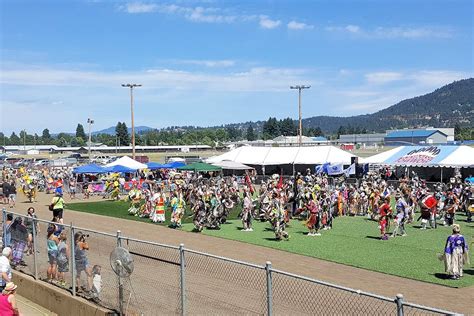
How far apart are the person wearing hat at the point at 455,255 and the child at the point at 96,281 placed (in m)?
8.24

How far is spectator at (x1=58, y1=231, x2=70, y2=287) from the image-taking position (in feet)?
38.0

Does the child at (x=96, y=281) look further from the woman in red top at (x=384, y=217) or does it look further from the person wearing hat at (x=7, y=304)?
the woman in red top at (x=384, y=217)

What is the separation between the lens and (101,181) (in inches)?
1614

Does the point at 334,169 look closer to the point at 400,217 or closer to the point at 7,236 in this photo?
the point at 400,217

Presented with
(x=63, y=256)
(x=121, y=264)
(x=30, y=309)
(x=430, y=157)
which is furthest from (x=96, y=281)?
(x=430, y=157)

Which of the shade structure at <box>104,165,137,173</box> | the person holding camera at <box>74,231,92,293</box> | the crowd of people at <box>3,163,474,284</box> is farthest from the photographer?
the shade structure at <box>104,165,137,173</box>

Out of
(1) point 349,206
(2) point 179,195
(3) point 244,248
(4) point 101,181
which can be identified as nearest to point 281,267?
(3) point 244,248

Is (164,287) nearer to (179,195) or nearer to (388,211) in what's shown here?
(388,211)

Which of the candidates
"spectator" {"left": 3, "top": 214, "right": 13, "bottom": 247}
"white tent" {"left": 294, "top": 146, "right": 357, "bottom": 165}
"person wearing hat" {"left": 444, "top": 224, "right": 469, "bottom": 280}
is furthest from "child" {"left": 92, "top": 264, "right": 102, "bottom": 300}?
"white tent" {"left": 294, "top": 146, "right": 357, "bottom": 165}

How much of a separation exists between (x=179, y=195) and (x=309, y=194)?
5.55 meters

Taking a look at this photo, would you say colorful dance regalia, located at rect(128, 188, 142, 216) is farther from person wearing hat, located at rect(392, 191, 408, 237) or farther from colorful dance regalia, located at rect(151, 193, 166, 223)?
person wearing hat, located at rect(392, 191, 408, 237)

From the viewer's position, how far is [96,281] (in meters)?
10.5

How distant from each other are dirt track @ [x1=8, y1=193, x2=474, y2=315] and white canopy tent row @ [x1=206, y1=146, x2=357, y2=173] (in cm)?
2586

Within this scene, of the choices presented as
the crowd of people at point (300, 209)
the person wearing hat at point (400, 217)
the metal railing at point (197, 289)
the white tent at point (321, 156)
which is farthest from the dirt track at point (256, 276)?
the white tent at point (321, 156)
